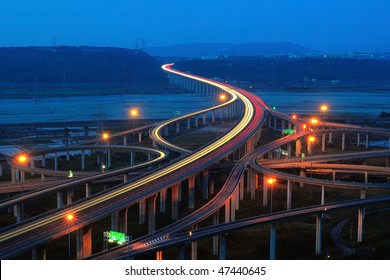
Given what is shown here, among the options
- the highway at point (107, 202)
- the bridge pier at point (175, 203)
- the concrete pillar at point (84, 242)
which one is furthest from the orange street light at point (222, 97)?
A: the concrete pillar at point (84, 242)

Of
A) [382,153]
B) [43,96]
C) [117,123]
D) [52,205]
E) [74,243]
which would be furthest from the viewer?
[43,96]

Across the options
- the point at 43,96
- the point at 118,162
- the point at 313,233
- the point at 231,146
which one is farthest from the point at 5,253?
the point at 43,96

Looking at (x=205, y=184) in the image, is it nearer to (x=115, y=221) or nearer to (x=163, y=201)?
(x=163, y=201)

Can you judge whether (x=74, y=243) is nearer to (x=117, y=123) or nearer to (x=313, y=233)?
(x=313, y=233)

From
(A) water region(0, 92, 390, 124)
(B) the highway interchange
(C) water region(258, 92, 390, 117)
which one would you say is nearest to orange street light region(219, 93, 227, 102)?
(A) water region(0, 92, 390, 124)

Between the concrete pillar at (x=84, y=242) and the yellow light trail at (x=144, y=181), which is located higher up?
the yellow light trail at (x=144, y=181)

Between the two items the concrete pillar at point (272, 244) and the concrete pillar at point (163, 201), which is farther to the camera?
the concrete pillar at point (163, 201)

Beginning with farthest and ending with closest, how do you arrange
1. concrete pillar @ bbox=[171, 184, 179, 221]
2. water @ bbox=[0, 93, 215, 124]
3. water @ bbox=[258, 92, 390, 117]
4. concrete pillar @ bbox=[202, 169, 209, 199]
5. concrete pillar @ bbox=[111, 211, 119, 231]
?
water @ bbox=[258, 92, 390, 117], water @ bbox=[0, 93, 215, 124], concrete pillar @ bbox=[202, 169, 209, 199], concrete pillar @ bbox=[171, 184, 179, 221], concrete pillar @ bbox=[111, 211, 119, 231]

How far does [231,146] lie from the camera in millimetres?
58656

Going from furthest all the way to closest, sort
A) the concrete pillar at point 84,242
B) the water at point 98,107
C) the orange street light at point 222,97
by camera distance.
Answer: the orange street light at point 222,97, the water at point 98,107, the concrete pillar at point 84,242

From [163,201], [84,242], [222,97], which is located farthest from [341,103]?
[84,242]

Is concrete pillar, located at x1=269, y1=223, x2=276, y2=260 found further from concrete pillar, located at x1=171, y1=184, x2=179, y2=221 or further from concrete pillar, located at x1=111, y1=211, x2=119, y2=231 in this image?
concrete pillar, located at x1=171, y1=184, x2=179, y2=221

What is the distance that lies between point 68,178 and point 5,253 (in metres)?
20.8

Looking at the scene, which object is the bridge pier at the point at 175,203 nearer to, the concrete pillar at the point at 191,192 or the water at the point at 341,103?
the concrete pillar at the point at 191,192
